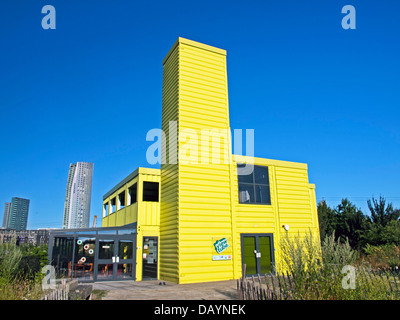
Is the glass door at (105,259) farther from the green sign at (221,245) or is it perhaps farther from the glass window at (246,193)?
the glass window at (246,193)

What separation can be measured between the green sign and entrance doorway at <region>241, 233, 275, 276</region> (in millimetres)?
1120

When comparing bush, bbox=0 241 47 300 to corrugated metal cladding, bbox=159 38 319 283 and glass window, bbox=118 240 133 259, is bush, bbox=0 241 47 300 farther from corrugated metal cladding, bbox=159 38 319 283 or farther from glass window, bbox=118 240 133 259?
corrugated metal cladding, bbox=159 38 319 283

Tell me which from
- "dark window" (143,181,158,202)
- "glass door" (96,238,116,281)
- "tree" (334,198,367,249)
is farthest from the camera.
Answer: "tree" (334,198,367,249)

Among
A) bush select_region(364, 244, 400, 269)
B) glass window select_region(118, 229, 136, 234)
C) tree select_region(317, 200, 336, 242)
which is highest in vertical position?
tree select_region(317, 200, 336, 242)

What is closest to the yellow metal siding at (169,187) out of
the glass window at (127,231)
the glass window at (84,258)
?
the glass window at (127,231)

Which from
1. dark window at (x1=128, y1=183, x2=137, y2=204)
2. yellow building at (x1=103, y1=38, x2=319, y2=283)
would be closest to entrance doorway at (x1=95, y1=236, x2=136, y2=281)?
yellow building at (x1=103, y1=38, x2=319, y2=283)

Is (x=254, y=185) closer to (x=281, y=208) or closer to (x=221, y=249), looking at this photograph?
(x=281, y=208)

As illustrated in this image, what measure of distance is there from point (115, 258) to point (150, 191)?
3.53m

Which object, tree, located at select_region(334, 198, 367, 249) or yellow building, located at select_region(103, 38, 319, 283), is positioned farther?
tree, located at select_region(334, 198, 367, 249)

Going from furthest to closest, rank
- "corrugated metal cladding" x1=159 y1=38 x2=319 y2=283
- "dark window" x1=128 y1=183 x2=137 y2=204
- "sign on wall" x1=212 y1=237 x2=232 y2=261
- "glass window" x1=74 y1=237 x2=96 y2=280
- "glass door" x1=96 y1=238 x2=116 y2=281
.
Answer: "dark window" x1=128 y1=183 x2=137 y2=204, "glass door" x1=96 y1=238 x2=116 y2=281, "glass window" x1=74 y1=237 x2=96 y2=280, "sign on wall" x1=212 y1=237 x2=232 y2=261, "corrugated metal cladding" x1=159 y1=38 x2=319 y2=283

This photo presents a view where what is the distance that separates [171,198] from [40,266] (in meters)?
5.13

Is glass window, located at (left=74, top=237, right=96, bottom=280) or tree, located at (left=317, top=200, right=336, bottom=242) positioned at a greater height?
tree, located at (left=317, top=200, right=336, bottom=242)

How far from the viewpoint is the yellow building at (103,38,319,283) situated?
1202 centimetres

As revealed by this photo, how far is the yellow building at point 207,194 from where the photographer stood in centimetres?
1202
